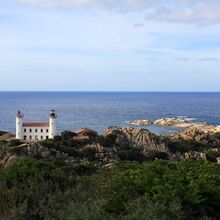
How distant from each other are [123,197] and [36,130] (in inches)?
1666

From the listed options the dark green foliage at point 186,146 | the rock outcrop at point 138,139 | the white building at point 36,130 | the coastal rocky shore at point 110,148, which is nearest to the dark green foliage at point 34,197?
the coastal rocky shore at point 110,148

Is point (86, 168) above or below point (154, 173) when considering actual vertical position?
below

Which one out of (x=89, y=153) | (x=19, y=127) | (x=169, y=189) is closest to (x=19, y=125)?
(x=19, y=127)

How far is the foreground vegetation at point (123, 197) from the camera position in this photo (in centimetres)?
991

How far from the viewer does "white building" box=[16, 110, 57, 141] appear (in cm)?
5353

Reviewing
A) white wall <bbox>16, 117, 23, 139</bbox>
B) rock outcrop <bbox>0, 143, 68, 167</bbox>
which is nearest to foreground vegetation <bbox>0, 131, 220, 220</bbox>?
rock outcrop <bbox>0, 143, 68, 167</bbox>

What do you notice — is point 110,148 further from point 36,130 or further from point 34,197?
point 34,197

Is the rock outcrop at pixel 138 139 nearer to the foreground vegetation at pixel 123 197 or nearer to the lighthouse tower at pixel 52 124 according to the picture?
the lighthouse tower at pixel 52 124

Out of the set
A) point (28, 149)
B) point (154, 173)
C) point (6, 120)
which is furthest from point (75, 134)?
point (6, 120)

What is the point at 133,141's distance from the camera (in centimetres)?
5047

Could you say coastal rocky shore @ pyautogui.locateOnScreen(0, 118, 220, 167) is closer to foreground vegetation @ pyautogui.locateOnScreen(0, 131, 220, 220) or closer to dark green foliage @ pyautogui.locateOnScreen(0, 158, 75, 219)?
dark green foliage @ pyautogui.locateOnScreen(0, 158, 75, 219)

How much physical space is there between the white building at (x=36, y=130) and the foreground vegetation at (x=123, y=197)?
37.7 m

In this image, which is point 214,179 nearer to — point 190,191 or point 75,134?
point 190,191

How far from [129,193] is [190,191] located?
173 cm
